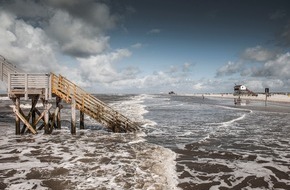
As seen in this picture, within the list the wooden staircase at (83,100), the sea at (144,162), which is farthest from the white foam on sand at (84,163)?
the wooden staircase at (83,100)

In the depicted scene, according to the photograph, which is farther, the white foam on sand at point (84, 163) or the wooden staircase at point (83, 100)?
the wooden staircase at point (83, 100)

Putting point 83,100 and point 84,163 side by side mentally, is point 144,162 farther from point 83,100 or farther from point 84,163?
point 83,100

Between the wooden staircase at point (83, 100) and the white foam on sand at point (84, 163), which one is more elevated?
the wooden staircase at point (83, 100)

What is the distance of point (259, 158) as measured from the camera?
39.4 feet

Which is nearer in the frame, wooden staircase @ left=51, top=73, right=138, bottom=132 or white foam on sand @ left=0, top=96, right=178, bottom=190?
white foam on sand @ left=0, top=96, right=178, bottom=190

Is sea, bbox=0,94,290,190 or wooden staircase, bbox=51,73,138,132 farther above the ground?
wooden staircase, bbox=51,73,138,132

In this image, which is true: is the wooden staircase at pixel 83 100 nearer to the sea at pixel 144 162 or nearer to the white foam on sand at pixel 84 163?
the sea at pixel 144 162

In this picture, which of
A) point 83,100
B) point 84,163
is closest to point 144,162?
point 84,163

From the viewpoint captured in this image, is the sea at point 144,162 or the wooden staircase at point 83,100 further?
the wooden staircase at point 83,100

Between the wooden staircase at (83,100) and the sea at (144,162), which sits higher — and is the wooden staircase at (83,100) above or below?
above

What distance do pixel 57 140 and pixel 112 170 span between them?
708 cm

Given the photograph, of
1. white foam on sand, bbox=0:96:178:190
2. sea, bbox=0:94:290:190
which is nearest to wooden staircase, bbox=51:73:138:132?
sea, bbox=0:94:290:190

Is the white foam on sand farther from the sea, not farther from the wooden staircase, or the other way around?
the wooden staircase

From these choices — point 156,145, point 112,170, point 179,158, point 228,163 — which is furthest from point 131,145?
point 228,163
